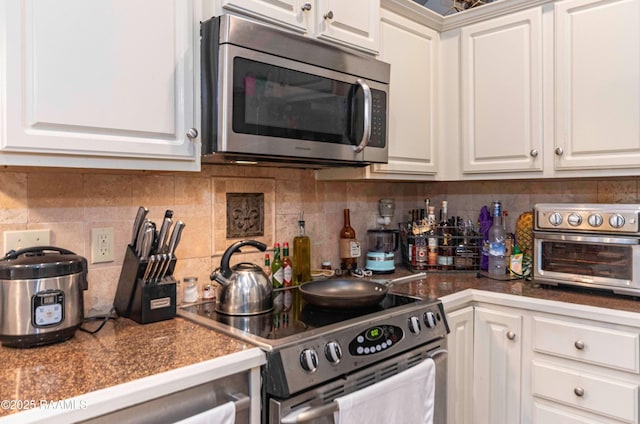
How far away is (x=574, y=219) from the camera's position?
1826mm

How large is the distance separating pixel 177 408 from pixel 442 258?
5.26ft

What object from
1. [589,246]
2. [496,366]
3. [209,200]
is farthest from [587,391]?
[209,200]

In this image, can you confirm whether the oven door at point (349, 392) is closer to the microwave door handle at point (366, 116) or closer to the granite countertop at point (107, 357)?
the granite countertop at point (107, 357)

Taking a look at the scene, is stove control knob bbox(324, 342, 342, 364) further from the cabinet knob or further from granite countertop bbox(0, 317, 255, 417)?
the cabinet knob

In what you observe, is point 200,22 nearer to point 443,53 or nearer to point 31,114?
point 31,114

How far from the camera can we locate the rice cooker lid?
1062 mm

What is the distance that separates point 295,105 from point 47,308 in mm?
904

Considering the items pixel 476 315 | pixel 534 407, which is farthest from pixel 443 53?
pixel 534 407

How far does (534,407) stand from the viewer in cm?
173

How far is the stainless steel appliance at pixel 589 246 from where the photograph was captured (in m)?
1.70

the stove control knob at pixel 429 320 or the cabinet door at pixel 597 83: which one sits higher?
the cabinet door at pixel 597 83

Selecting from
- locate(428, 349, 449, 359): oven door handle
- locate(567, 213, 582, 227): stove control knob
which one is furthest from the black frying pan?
locate(567, 213, 582, 227): stove control knob

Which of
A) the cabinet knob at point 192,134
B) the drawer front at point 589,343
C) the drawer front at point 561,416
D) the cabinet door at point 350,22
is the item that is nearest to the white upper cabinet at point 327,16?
the cabinet door at point 350,22

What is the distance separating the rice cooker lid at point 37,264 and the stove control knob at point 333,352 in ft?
2.24
